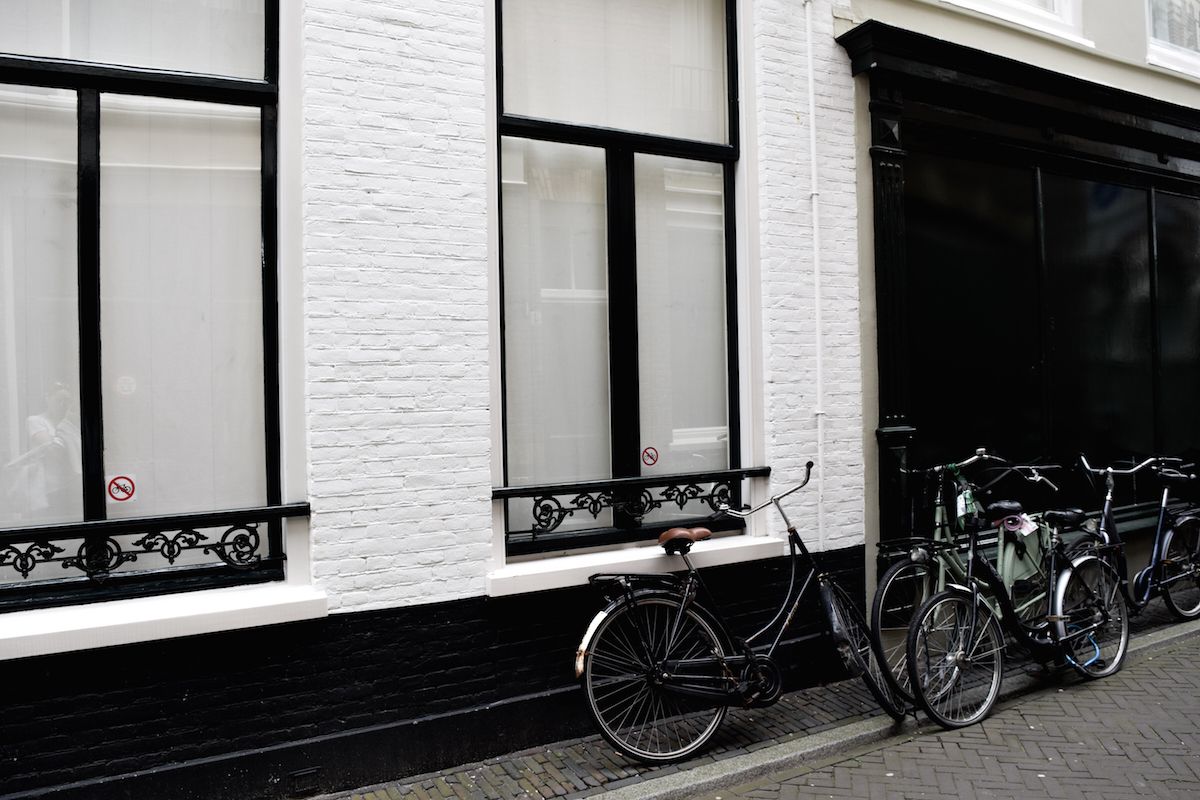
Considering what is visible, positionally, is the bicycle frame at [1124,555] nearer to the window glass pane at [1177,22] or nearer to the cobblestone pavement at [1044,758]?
the cobblestone pavement at [1044,758]

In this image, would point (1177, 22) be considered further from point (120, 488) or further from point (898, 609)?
point (120, 488)

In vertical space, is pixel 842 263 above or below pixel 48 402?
above

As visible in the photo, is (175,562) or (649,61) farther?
(649,61)

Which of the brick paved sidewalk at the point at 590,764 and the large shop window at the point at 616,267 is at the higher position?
the large shop window at the point at 616,267

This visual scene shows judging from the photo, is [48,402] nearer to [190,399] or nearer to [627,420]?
[190,399]

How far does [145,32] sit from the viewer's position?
4.37 meters

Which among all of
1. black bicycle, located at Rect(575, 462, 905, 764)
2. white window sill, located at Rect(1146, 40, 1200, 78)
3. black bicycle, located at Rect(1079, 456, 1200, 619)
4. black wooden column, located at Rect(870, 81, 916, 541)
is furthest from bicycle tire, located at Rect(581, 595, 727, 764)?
white window sill, located at Rect(1146, 40, 1200, 78)

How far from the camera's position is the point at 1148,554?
8.38 m

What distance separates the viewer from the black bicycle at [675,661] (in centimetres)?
461

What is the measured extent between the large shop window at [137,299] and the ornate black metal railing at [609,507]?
1284 mm

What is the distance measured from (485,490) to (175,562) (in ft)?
5.01

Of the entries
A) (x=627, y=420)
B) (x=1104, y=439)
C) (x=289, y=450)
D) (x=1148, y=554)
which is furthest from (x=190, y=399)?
(x=1148, y=554)

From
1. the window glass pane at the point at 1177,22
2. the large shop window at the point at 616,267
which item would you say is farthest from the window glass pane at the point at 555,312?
the window glass pane at the point at 1177,22

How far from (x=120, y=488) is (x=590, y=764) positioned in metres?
2.67
